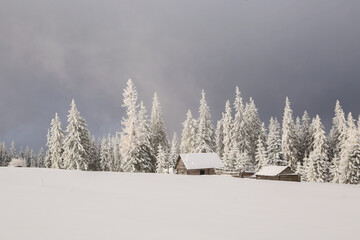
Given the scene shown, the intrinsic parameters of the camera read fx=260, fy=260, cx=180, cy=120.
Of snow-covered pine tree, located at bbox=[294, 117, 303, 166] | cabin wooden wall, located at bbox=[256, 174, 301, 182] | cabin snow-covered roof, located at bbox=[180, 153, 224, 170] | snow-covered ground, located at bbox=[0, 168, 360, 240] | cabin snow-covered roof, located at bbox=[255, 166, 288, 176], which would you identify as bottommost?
cabin wooden wall, located at bbox=[256, 174, 301, 182]

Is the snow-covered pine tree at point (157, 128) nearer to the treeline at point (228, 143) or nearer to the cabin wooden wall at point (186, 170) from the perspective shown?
the treeline at point (228, 143)

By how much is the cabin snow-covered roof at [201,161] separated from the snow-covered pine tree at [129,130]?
8.89m

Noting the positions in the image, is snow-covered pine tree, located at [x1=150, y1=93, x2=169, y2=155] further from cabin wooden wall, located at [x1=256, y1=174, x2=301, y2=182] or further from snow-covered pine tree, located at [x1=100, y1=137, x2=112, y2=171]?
snow-covered pine tree, located at [x1=100, y1=137, x2=112, y2=171]

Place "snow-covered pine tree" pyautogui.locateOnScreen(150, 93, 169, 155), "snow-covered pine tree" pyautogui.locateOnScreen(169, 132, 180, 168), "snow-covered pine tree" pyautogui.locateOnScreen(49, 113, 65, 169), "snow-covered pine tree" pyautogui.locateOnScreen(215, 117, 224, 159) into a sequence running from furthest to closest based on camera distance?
"snow-covered pine tree" pyautogui.locateOnScreen(169, 132, 180, 168) < "snow-covered pine tree" pyautogui.locateOnScreen(215, 117, 224, 159) < "snow-covered pine tree" pyautogui.locateOnScreen(150, 93, 169, 155) < "snow-covered pine tree" pyautogui.locateOnScreen(49, 113, 65, 169)

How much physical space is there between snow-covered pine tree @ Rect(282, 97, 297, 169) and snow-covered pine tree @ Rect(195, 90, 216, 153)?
61.7ft

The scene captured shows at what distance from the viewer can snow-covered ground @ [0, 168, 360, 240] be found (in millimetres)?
7727

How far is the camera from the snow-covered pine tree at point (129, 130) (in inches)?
1633

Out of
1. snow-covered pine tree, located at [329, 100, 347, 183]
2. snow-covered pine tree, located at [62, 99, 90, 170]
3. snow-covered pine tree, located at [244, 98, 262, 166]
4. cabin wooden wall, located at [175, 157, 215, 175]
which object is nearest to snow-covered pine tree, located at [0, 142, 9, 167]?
snow-covered pine tree, located at [62, 99, 90, 170]

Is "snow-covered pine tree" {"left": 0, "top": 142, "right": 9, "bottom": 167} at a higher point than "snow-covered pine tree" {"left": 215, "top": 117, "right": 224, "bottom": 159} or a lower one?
lower

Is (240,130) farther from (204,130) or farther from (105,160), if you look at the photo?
(105,160)

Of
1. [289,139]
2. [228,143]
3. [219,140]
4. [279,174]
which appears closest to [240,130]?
[228,143]

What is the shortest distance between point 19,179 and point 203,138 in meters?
44.4

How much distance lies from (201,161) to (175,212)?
34082 mm

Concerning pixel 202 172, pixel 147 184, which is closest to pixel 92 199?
pixel 147 184
